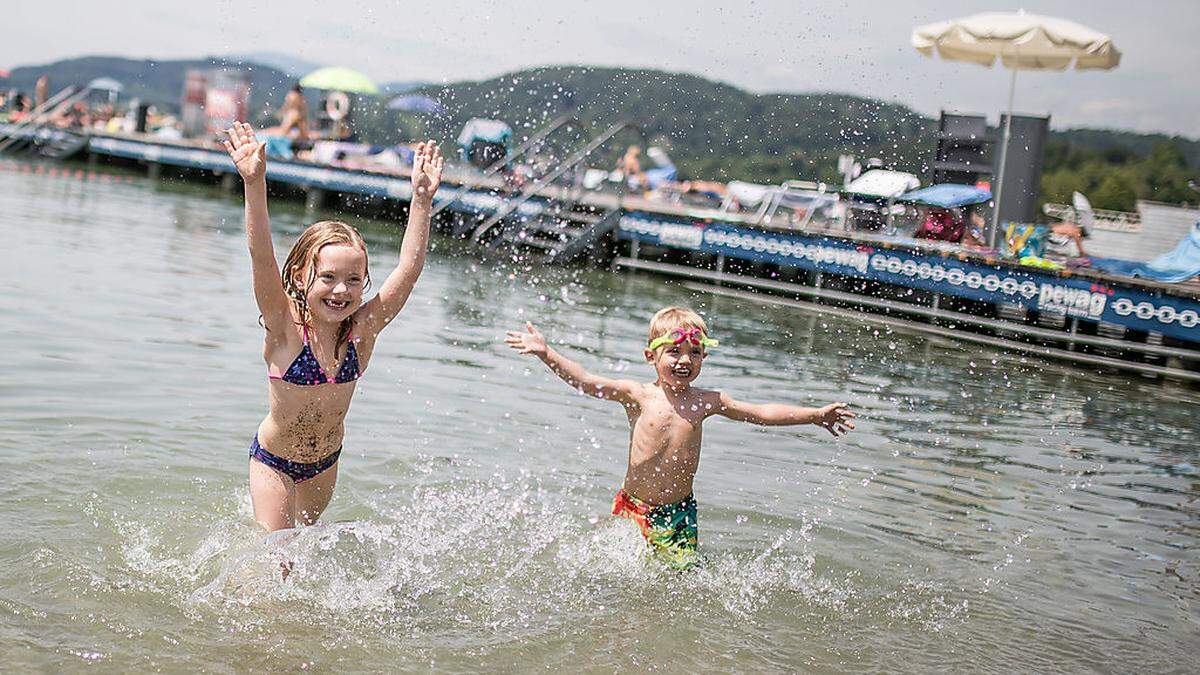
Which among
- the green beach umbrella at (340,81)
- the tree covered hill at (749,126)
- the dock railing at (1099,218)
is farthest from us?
the green beach umbrella at (340,81)

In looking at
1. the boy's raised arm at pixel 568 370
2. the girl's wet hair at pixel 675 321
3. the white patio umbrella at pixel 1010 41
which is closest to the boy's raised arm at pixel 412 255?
the boy's raised arm at pixel 568 370

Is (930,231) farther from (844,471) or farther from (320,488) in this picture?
(320,488)

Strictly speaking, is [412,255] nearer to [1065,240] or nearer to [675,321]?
[675,321]

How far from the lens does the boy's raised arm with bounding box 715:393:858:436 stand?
522 centimetres

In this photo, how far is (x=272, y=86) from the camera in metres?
6.69

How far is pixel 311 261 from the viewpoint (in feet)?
14.3

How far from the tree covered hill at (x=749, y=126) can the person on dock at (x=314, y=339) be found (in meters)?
2.37

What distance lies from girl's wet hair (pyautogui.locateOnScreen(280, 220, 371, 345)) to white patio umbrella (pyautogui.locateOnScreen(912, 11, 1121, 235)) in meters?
14.7

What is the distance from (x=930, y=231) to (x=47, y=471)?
14344 mm

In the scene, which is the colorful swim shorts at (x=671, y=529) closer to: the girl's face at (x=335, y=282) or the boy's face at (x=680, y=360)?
the boy's face at (x=680, y=360)

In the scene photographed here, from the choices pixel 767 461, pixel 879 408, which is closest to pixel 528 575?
pixel 767 461

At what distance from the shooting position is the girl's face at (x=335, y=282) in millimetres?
4305

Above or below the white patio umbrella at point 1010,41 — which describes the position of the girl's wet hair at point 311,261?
below

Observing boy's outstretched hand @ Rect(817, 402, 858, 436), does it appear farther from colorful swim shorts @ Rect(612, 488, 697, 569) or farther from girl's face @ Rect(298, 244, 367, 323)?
girl's face @ Rect(298, 244, 367, 323)
